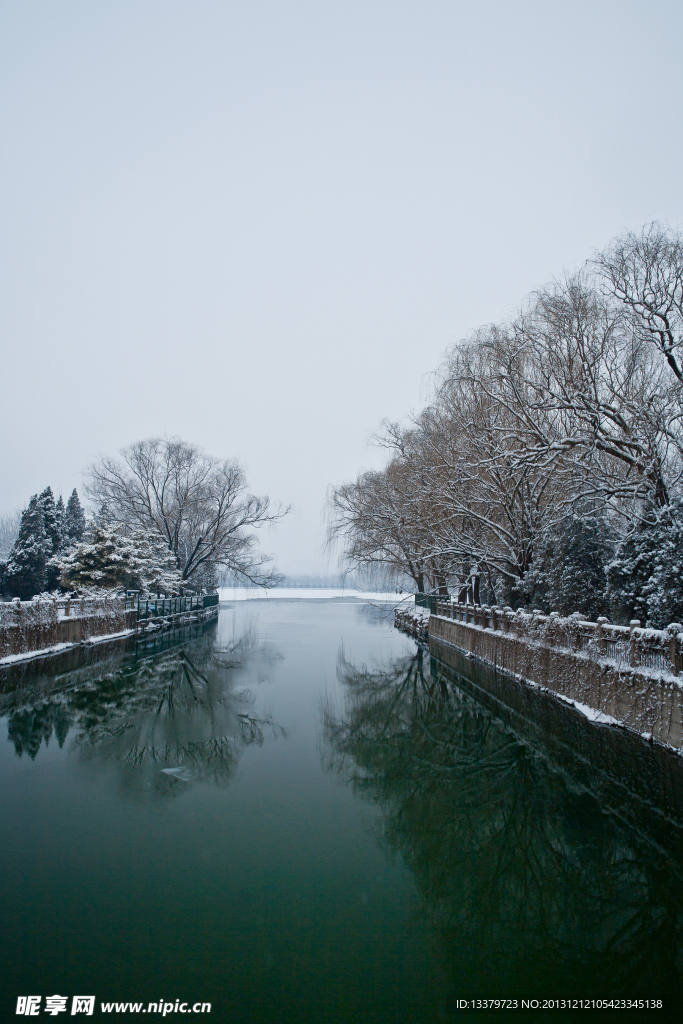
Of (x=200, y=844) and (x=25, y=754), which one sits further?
(x=25, y=754)

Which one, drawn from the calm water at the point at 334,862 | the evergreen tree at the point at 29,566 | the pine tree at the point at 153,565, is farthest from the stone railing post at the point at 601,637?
the evergreen tree at the point at 29,566

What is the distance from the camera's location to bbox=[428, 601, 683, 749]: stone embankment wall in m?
7.26

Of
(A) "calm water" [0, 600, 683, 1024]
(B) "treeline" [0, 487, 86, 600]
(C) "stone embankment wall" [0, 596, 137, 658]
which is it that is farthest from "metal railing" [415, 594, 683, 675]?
(B) "treeline" [0, 487, 86, 600]

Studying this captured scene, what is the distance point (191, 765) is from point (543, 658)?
7339 millimetres

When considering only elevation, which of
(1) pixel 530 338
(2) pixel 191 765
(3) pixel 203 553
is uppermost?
(1) pixel 530 338

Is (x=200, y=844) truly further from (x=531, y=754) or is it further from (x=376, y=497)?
(x=376, y=497)

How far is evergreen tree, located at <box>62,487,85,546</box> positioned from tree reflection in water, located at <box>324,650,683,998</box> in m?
42.7

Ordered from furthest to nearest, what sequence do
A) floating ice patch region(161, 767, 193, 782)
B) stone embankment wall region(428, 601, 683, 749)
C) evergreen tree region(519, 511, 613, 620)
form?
evergreen tree region(519, 511, 613, 620) < stone embankment wall region(428, 601, 683, 749) < floating ice patch region(161, 767, 193, 782)

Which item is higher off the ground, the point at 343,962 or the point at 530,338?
the point at 530,338

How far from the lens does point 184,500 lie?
37812 mm

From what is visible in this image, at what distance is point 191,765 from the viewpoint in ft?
24.0

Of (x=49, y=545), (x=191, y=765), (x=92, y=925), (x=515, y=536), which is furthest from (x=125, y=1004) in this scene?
(x=49, y=545)

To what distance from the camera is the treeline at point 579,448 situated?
1233 centimetres

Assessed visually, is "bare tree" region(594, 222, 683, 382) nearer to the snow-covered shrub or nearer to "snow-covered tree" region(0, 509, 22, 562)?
the snow-covered shrub
